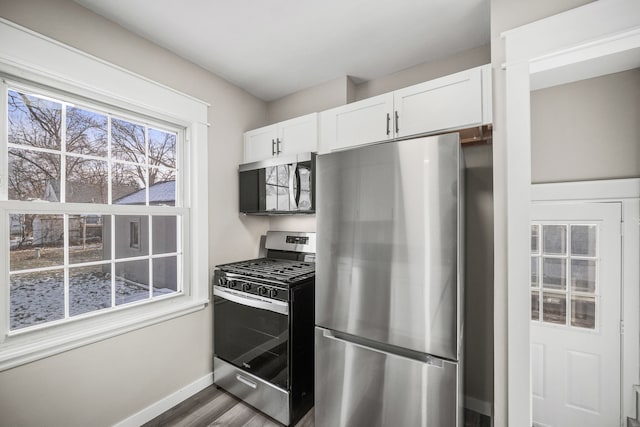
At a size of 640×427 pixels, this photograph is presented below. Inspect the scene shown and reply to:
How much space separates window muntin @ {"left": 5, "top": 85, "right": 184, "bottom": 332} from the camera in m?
1.43

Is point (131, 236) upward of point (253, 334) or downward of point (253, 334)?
upward

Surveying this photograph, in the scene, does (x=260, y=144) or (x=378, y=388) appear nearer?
(x=378, y=388)

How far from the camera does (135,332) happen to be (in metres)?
1.78

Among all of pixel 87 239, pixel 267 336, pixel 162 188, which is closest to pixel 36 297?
pixel 87 239

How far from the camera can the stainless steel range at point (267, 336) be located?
176cm

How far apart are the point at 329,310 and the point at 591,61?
5.98 feet

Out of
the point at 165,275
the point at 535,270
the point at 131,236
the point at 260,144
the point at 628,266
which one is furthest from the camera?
the point at 260,144

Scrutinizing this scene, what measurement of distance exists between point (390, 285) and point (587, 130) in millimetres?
1306

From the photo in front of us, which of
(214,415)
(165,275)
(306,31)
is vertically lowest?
(214,415)

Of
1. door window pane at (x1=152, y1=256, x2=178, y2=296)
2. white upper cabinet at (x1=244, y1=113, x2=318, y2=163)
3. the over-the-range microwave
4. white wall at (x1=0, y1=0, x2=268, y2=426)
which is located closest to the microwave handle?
the over-the-range microwave

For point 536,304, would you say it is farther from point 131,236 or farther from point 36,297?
point 36,297

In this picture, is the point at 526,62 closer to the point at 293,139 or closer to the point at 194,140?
the point at 293,139

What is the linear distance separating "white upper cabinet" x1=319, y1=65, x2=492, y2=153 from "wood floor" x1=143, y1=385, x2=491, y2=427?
1949 mm

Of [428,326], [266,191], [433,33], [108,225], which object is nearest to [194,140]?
[266,191]
